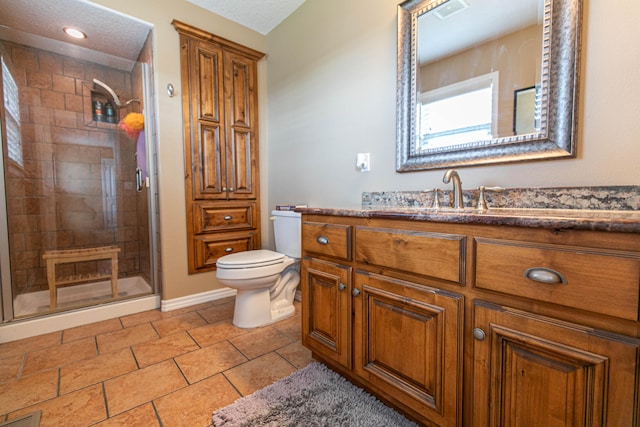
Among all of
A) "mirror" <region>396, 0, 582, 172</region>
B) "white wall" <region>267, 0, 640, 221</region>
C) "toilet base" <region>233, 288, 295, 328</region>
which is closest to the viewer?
"white wall" <region>267, 0, 640, 221</region>

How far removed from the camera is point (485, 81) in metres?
1.29

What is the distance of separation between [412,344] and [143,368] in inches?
54.2

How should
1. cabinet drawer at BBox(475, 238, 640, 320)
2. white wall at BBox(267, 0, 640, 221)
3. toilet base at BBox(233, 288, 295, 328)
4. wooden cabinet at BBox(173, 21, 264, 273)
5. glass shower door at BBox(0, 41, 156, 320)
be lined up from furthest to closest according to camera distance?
wooden cabinet at BBox(173, 21, 264, 273)
glass shower door at BBox(0, 41, 156, 320)
toilet base at BBox(233, 288, 295, 328)
white wall at BBox(267, 0, 640, 221)
cabinet drawer at BBox(475, 238, 640, 320)

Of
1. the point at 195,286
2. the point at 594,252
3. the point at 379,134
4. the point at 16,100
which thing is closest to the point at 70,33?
the point at 16,100

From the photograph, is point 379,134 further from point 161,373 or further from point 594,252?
point 161,373

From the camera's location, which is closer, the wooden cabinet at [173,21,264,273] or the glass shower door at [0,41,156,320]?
the glass shower door at [0,41,156,320]

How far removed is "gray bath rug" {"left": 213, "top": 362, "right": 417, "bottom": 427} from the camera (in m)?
1.09

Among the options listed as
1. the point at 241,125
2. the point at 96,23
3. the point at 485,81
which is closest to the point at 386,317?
the point at 485,81

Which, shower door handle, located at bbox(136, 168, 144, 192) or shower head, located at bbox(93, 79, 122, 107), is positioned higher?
shower head, located at bbox(93, 79, 122, 107)

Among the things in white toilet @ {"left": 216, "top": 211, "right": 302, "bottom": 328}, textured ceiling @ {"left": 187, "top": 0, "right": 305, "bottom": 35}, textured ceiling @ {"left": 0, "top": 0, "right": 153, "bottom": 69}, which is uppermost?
textured ceiling @ {"left": 187, "top": 0, "right": 305, "bottom": 35}

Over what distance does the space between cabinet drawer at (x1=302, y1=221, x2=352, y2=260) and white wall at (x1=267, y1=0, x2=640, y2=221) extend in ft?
1.88

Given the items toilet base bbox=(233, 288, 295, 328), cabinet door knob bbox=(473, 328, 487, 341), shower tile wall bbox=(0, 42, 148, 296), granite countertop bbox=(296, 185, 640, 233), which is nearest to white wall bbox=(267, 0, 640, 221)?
granite countertop bbox=(296, 185, 640, 233)

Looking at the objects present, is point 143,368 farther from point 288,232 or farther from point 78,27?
point 78,27

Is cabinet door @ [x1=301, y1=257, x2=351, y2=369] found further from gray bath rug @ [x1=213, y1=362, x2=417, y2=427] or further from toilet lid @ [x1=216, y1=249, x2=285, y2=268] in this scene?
toilet lid @ [x1=216, y1=249, x2=285, y2=268]
